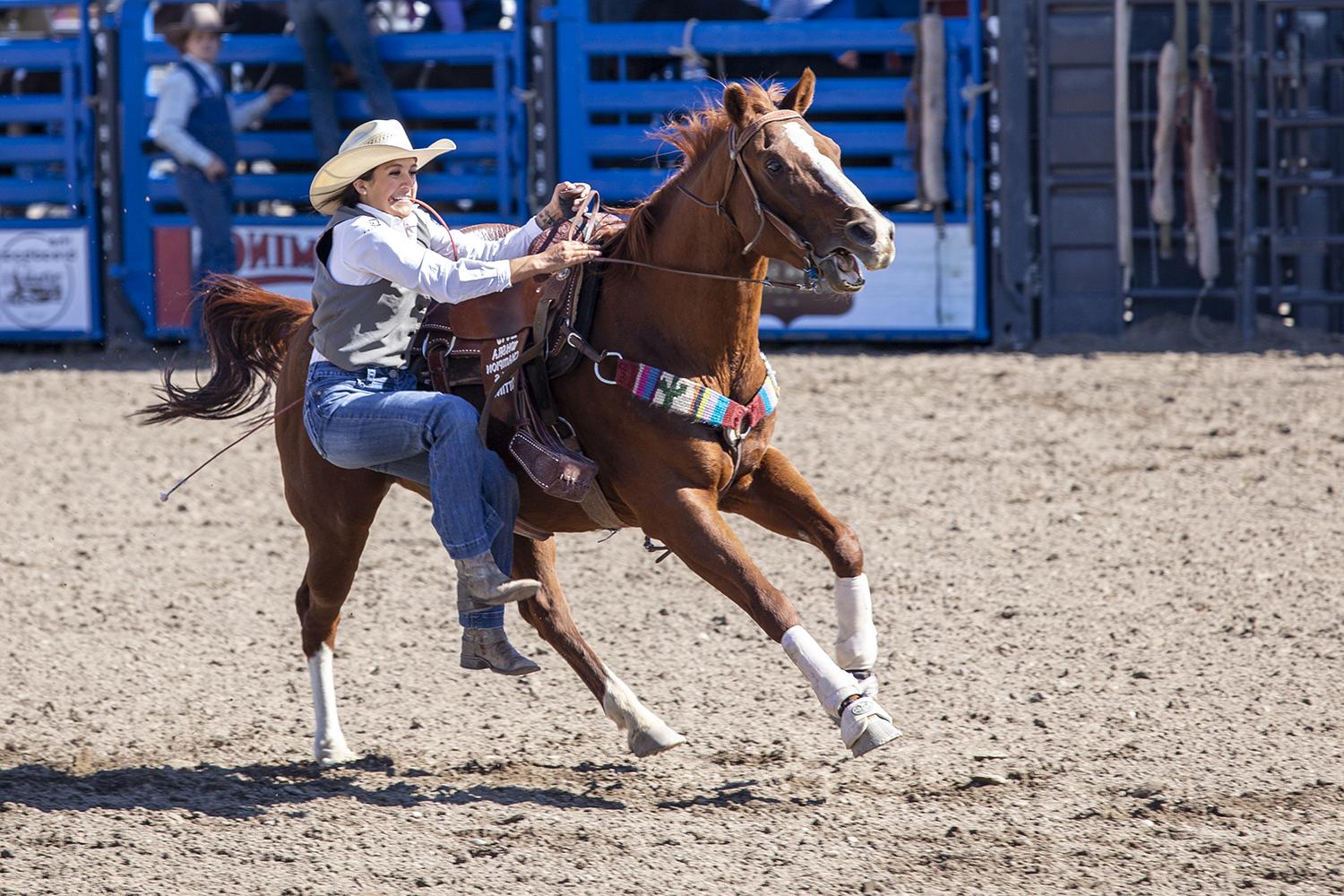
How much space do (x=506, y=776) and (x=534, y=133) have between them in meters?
7.01

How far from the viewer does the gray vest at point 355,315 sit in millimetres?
4426

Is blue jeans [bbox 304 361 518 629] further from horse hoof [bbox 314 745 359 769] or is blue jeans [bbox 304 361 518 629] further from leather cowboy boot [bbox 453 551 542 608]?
horse hoof [bbox 314 745 359 769]

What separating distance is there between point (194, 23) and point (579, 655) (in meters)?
7.22

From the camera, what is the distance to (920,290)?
10430mm

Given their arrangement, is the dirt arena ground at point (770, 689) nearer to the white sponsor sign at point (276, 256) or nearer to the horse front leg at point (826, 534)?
the horse front leg at point (826, 534)

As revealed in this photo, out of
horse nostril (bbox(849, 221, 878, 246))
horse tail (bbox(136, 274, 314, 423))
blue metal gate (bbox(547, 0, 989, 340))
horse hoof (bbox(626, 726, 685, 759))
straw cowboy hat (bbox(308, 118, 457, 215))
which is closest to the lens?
horse nostril (bbox(849, 221, 878, 246))

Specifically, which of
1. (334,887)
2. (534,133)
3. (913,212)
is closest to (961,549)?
(334,887)

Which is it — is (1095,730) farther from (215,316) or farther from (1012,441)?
(1012,441)

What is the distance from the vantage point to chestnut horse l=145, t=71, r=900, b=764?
405 cm

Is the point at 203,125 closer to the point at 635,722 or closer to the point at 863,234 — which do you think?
the point at 635,722

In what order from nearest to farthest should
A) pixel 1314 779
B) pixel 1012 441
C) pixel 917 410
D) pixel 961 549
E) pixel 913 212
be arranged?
pixel 1314 779, pixel 961 549, pixel 1012 441, pixel 917 410, pixel 913 212

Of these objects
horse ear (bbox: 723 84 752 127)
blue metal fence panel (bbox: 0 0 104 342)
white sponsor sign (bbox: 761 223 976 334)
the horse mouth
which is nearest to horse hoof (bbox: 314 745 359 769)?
the horse mouth

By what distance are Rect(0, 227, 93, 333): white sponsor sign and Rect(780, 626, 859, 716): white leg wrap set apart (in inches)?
342

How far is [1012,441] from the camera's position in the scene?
8.17m
